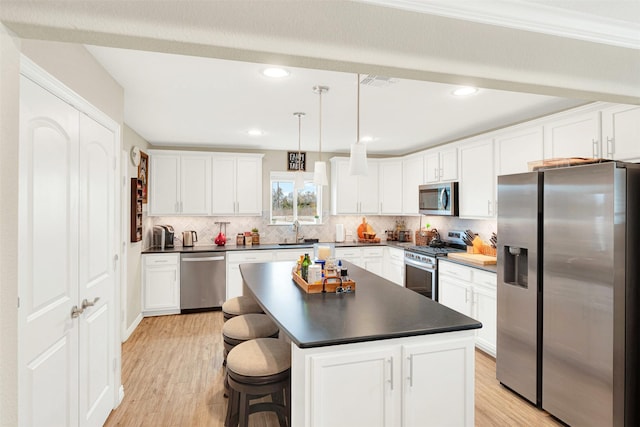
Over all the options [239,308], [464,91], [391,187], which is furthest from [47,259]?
[391,187]

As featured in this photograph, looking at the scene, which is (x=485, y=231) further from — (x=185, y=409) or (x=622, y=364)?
(x=185, y=409)

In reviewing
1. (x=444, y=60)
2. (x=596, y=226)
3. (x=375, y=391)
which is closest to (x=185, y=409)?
(x=375, y=391)

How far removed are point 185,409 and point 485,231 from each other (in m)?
3.82

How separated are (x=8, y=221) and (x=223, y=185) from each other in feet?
14.0

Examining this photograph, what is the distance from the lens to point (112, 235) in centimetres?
246

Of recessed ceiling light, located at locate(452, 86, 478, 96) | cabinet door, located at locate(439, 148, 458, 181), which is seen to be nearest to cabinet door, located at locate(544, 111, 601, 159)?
recessed ceiling light, located at locate(452, 86, 478, 96)

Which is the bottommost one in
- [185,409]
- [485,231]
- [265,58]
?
[185,409]

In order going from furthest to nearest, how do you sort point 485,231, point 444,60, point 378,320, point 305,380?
point 485,231 < point 378,320 < point 305,380 < point 444,60

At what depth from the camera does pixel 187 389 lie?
9.33 ft

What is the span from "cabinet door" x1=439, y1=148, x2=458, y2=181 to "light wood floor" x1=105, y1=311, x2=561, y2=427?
2.16 meters

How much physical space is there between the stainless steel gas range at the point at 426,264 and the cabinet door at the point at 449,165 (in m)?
0.86

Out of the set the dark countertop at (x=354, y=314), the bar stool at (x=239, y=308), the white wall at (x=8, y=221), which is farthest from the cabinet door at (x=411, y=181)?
the white wall at (x=8, y=221)

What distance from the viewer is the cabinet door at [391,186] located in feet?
18.9

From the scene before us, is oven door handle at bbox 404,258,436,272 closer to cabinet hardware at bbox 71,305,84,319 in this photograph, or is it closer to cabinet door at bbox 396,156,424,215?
cabinet door at bbox 396,156,424,215
